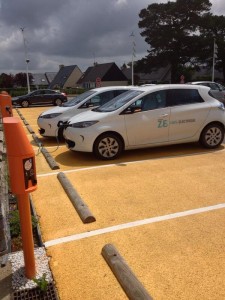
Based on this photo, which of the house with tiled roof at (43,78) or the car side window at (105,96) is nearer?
the car side window at (105,96)

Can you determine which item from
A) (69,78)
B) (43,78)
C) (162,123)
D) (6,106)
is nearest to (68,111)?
(6,106)

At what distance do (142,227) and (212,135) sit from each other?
4.94m

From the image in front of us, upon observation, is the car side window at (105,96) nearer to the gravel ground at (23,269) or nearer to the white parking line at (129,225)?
the white parking line at (129,225)

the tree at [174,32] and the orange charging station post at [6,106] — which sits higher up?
the tree at [174,32]

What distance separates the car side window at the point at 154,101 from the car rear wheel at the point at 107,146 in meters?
0.99

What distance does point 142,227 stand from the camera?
13.6ft

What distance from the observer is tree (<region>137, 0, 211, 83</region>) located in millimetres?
48906

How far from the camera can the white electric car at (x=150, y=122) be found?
745cm


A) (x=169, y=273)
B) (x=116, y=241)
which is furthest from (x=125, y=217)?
(x=169, y=273)

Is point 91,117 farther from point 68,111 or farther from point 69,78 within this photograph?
point 69,78

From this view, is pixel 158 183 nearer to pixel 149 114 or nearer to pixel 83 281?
pixel 149 114

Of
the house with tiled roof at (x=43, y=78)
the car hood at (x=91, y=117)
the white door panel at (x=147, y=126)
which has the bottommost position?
the white door panel at (x=147, y=126)

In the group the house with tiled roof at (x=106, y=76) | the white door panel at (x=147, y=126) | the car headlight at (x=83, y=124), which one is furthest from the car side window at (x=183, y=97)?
the house with tiled roof at (x=106, y=76)

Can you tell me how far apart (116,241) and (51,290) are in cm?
106
